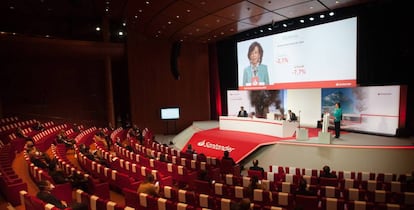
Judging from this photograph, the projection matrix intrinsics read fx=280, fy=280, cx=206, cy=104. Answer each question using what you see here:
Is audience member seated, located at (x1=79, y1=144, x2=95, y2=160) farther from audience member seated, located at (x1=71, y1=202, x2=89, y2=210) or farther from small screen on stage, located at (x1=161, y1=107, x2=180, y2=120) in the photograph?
small screen on stage, located at (x1=161, y1=107, x2=180, y2=120)

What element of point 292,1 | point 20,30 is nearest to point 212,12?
point 292,1

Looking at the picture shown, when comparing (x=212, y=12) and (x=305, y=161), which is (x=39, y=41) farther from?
(x=305, y=161)

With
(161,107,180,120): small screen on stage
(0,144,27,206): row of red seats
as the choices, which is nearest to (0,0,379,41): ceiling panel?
(161,107,180,120): small screen on stage

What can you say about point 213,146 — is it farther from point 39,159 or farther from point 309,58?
point 39,159

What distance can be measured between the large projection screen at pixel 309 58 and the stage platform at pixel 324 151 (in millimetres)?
2071

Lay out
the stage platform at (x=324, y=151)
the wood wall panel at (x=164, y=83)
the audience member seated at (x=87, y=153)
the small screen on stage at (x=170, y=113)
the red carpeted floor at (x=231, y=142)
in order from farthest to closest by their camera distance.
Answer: the small screen on stage at (x=170, y=113)
the wood wall panel at (x=164, y=83)
the red carpeted floor at (x=231, y=142)
the stage platform at (x=324, y=151)
the audience member seated at (x=87, y=153)

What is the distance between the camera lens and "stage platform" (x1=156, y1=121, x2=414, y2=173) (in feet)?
24.1

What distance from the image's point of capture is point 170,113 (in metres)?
15.2

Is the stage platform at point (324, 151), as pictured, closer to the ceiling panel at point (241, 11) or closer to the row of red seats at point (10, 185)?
the ceiling panel at point (241, 11)

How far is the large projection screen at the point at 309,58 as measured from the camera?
9766 millimetres

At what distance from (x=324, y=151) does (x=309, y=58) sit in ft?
13.6

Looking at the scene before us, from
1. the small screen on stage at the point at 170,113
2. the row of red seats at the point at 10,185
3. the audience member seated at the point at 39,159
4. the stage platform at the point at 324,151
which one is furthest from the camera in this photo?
the small screen on stage at the point at 170,113

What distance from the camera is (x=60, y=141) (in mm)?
8953

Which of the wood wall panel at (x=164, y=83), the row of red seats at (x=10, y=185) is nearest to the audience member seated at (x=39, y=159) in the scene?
the row of red seats at (x=10, y=185)
